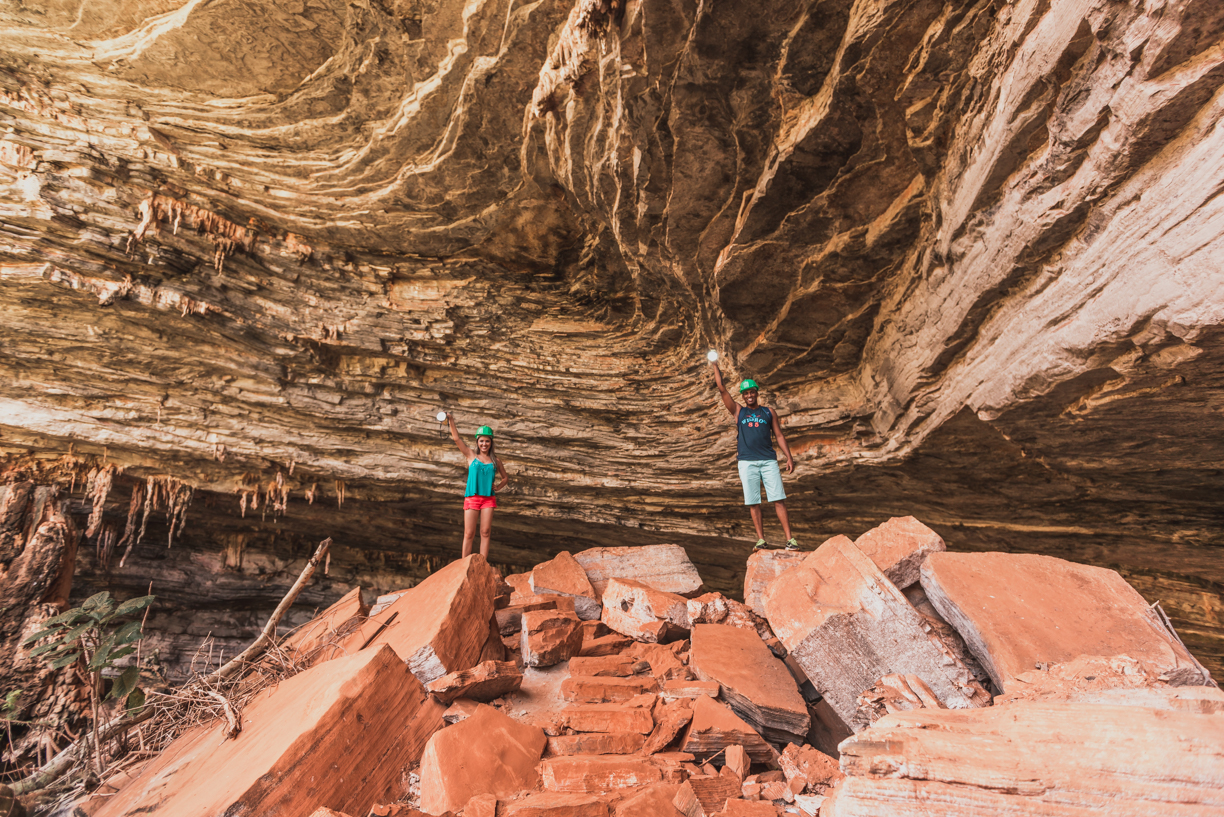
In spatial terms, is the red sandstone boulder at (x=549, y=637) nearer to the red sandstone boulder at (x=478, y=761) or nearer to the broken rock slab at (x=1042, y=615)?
the red sandstone boulder at (x=478, y=761)

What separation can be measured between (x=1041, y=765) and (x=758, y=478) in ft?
13.8

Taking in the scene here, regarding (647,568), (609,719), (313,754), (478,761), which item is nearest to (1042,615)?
(609,719)

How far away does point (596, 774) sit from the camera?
290 centimetres

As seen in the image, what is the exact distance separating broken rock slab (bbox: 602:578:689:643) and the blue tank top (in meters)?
1.86

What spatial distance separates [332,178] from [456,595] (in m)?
6.40

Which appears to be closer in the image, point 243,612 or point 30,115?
point 30,115

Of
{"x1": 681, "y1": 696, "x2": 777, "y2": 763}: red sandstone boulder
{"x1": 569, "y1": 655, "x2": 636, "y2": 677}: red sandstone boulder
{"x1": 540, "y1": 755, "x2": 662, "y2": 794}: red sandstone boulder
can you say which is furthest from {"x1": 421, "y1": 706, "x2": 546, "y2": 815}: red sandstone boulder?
{"x1": 569, "y1": 655, "x2": 636, "y2": 677}: red sandstone boulder

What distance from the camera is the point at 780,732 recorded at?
3.55 metres

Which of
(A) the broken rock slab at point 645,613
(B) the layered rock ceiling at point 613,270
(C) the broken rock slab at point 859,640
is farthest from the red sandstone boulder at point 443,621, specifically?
(B) the layered rock ceiling at point 613,270

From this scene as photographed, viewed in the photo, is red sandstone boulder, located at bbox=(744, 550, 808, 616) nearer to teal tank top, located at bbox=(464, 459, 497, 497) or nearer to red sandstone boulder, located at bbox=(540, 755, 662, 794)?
red sandstone boulder, located at bbox=(540, 755, 662, 794)

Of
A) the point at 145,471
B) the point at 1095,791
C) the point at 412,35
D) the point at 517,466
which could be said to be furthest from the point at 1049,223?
the point at 145,471

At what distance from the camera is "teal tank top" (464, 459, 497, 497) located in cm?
652

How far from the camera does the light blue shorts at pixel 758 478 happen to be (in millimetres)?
5961

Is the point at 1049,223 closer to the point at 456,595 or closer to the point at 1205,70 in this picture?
the point at 1205,70
